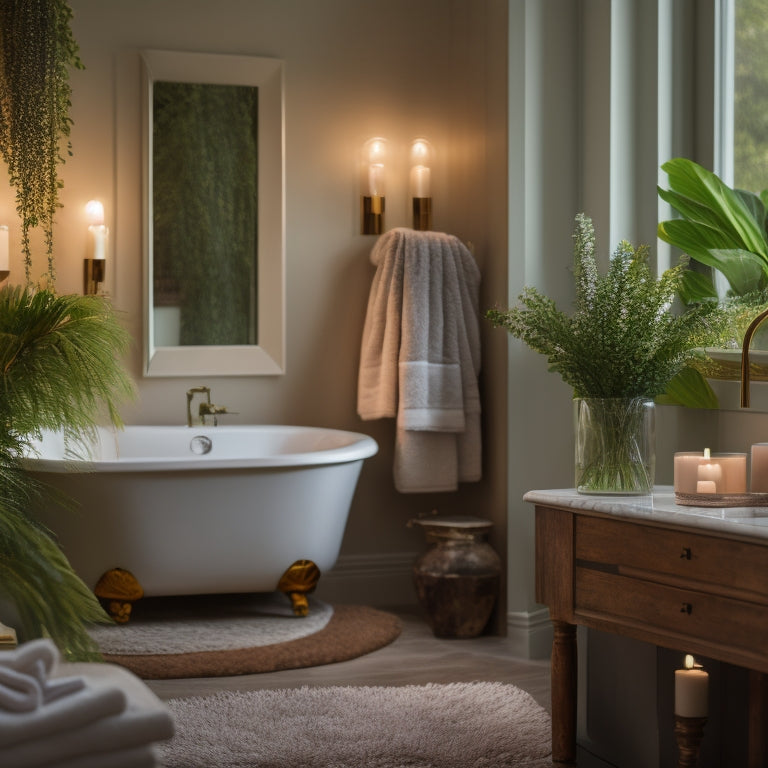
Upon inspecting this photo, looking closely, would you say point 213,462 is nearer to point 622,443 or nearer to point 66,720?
point 622,443

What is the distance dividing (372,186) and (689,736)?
255 cm

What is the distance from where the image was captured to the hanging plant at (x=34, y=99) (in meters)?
3.60

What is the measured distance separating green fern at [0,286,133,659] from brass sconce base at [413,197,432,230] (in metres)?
2.05

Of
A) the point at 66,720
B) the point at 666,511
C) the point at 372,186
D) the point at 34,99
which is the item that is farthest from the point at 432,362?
the point at 66,720

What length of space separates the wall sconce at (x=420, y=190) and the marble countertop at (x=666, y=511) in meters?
1.94

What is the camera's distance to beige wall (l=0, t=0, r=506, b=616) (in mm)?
3934

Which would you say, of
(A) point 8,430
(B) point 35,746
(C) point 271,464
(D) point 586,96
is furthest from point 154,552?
(B) point 35,746

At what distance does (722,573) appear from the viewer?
1905 millimetres

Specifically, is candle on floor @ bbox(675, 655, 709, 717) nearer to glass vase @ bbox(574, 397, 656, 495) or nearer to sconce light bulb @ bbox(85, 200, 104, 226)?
glass vase @ bbox(574, 397, 656, 495)

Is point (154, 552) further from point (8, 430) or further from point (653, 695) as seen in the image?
point (653, 695)

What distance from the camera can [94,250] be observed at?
3850 millimetres

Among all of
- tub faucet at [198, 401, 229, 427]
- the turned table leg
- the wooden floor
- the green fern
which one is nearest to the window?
the turned table leg

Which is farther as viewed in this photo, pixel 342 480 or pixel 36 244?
pixel 36 244

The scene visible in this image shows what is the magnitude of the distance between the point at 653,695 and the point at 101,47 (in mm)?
2965
